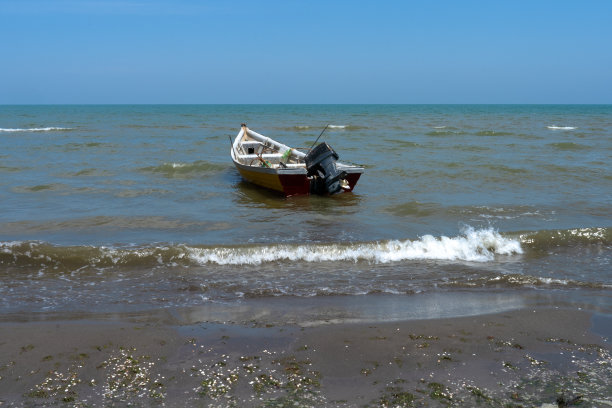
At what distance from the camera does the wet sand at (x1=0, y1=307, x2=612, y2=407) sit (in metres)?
4.24

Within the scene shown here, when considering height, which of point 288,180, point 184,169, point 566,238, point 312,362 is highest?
point 288,180

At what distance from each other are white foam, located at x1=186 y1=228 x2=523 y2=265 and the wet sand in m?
2.66

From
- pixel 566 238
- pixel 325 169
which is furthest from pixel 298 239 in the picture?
pixel 566 238

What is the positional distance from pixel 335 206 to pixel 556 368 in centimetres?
830

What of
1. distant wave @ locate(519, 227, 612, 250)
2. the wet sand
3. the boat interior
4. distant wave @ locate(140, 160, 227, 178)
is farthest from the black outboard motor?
the wet sand

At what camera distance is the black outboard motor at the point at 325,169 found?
13062 mm

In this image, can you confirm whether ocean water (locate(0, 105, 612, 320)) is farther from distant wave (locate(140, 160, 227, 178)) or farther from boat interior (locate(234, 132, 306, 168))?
boat interior (locate(234, 132, 306, 168))

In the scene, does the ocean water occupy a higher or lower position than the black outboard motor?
lower

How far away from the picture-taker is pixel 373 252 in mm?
8852

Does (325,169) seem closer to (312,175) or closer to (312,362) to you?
(312,175)

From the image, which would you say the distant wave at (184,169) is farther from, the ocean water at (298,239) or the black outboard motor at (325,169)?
the black outboard motor at (325,169)

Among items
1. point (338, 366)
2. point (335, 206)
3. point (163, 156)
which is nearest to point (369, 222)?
point (335, 206)

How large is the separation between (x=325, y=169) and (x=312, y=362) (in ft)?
28.3

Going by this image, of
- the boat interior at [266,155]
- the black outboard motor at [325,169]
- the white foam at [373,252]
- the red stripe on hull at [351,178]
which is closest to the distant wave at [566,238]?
the white foam at [373,252]
